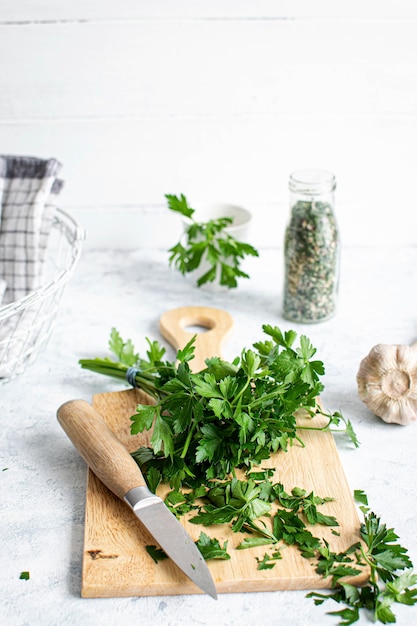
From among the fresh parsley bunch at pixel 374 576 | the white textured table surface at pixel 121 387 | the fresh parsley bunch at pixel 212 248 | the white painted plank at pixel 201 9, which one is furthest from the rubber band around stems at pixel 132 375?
the white painted plank at pixel 201 9

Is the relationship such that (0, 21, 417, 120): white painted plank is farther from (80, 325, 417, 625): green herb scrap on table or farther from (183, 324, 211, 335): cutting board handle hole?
(80, 325, 417, 625): green herb scrap on table

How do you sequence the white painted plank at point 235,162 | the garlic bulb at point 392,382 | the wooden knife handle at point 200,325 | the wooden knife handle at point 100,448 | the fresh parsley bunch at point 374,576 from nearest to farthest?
the fresh parsley bunch at point 374,576 → the wooden knife handle at point 100,448 → the garlic bulb at point 392,382 → the wooden knife handle at point 200,325 → the white painted plank at point 235,162

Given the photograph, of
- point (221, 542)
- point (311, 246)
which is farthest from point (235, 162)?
point (221, 542)

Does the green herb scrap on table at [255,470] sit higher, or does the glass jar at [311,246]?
the glass jar at [311,246]

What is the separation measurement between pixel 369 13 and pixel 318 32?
105 millimetres

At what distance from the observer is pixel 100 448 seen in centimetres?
107

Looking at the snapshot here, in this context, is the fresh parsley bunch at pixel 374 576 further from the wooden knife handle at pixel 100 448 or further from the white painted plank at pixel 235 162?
the white painted plank at pixel 235 162

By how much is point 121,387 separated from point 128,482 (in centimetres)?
33

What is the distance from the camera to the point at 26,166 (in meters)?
1.47

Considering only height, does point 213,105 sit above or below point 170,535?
above

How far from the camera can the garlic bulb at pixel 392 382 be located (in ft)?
3.89

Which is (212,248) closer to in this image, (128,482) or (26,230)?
(26,230)

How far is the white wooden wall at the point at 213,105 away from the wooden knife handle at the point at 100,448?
0.71 m

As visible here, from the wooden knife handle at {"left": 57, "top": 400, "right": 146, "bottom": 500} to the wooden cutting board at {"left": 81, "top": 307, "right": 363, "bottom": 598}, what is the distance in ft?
0.12
